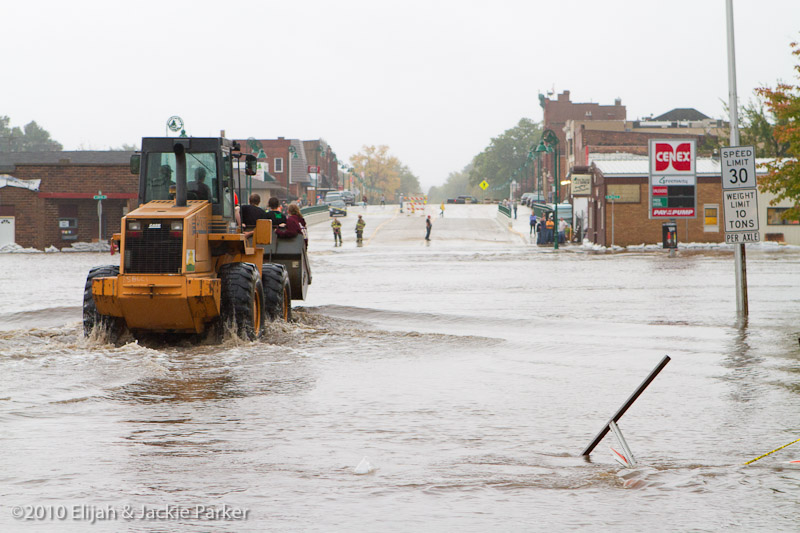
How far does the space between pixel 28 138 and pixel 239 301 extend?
190321mm

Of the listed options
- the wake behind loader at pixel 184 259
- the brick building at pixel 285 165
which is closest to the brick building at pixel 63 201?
the wake behind loader at pixel 184 259

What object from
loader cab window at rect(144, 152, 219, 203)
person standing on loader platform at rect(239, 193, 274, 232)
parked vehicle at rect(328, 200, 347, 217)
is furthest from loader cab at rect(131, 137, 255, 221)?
parked vehicle at rect(328, 200, 347, 217)

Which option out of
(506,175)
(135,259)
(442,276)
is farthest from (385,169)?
(135,259)

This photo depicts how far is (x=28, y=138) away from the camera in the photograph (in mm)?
188875

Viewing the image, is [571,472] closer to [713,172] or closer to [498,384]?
[498,384]

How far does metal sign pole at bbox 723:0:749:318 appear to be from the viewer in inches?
714

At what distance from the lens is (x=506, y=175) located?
17625cm

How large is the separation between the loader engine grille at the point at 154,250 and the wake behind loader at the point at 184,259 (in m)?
0.01

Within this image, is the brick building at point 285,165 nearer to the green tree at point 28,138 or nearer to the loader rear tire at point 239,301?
the green tree at point 28,138

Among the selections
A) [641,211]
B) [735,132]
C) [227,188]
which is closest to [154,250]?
[227,188]

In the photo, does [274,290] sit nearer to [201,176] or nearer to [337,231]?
[201,176]

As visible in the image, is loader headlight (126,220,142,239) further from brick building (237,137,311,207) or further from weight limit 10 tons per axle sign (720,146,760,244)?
brick building (237,137,311,207)

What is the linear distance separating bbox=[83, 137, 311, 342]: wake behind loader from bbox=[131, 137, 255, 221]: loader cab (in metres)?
0.01

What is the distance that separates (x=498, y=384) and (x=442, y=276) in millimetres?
19737
